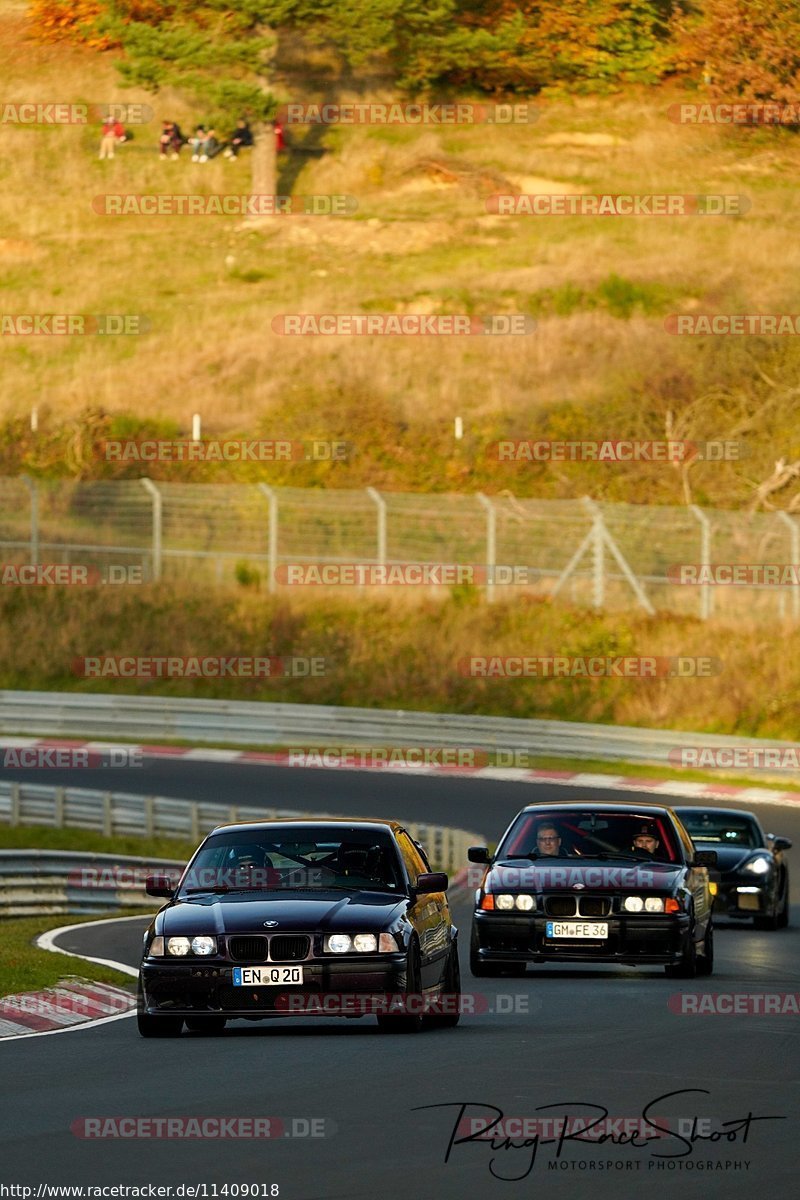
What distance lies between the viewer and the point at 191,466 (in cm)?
5531

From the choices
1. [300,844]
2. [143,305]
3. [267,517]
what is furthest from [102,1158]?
[143,305]

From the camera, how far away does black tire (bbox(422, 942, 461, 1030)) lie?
12.7 metres

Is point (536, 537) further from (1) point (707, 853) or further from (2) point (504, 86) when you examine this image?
(2) point (504, 86)

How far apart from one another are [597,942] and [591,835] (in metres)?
1.26

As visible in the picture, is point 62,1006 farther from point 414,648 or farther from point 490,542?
point 414,648

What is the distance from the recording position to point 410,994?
39.3ft

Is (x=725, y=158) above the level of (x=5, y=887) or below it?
above

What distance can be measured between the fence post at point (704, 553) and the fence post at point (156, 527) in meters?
11.1

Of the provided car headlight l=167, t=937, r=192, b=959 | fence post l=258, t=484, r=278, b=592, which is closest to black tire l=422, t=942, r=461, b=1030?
car headlight l=167, t=937, r=192, b=959

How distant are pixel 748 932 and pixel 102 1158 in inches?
570

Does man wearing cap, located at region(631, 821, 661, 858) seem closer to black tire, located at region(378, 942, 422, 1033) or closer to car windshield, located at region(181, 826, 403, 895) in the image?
car windshield, located at region(181, 826, 403, 895)

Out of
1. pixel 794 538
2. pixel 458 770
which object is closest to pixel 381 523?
pixel 458 770

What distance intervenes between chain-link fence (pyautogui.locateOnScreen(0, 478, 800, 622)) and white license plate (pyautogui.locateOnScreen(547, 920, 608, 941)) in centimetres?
2519

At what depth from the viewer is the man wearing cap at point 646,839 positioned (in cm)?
1612
